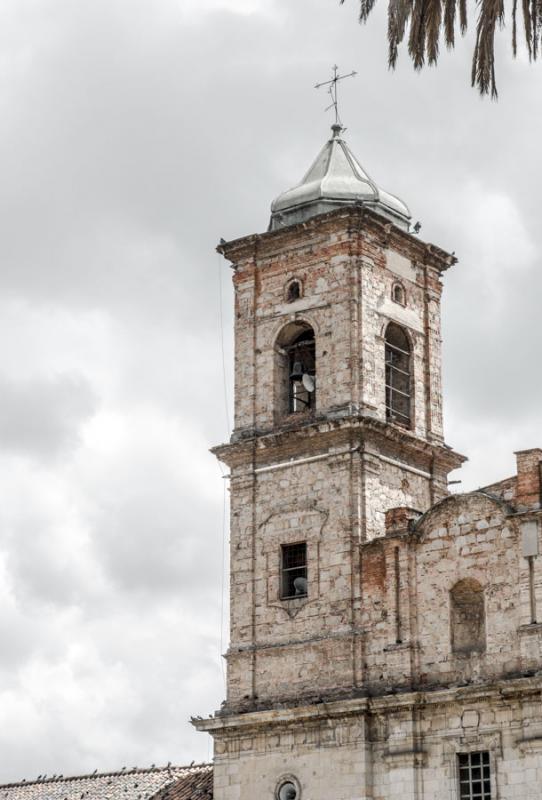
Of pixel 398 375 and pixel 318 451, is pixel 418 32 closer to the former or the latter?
pixel 318 451

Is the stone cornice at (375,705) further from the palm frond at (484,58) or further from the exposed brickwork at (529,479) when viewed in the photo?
the palm frond at (484,58)

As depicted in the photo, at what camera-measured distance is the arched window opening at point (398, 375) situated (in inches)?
1398

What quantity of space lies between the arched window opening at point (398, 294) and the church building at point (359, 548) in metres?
0.05

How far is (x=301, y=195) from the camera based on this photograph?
3638cm

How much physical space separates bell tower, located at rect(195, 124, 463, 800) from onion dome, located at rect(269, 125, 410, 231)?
4cm

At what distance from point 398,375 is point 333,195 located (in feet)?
13.8

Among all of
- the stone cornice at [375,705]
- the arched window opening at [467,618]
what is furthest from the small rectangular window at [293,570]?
the arched window opening at [467,618]

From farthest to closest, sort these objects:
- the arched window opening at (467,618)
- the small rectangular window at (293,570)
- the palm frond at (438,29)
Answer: the small rectangular window at (293,570) < the arched window opening at (467,618) < the palm frond at (438,29)

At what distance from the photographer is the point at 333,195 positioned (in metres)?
36.0

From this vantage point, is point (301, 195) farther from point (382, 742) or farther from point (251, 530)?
point (382, 742)

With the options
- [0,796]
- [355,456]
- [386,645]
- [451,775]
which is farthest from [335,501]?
[0,796]

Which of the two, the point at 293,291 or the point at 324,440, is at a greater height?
the point at 293,291

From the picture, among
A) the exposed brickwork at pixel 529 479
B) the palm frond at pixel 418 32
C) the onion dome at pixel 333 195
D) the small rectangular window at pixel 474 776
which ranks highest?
the onion dome at pixel 333 195

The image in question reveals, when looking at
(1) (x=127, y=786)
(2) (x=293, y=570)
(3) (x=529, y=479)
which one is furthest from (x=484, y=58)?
(1) (x=127, y=786)
